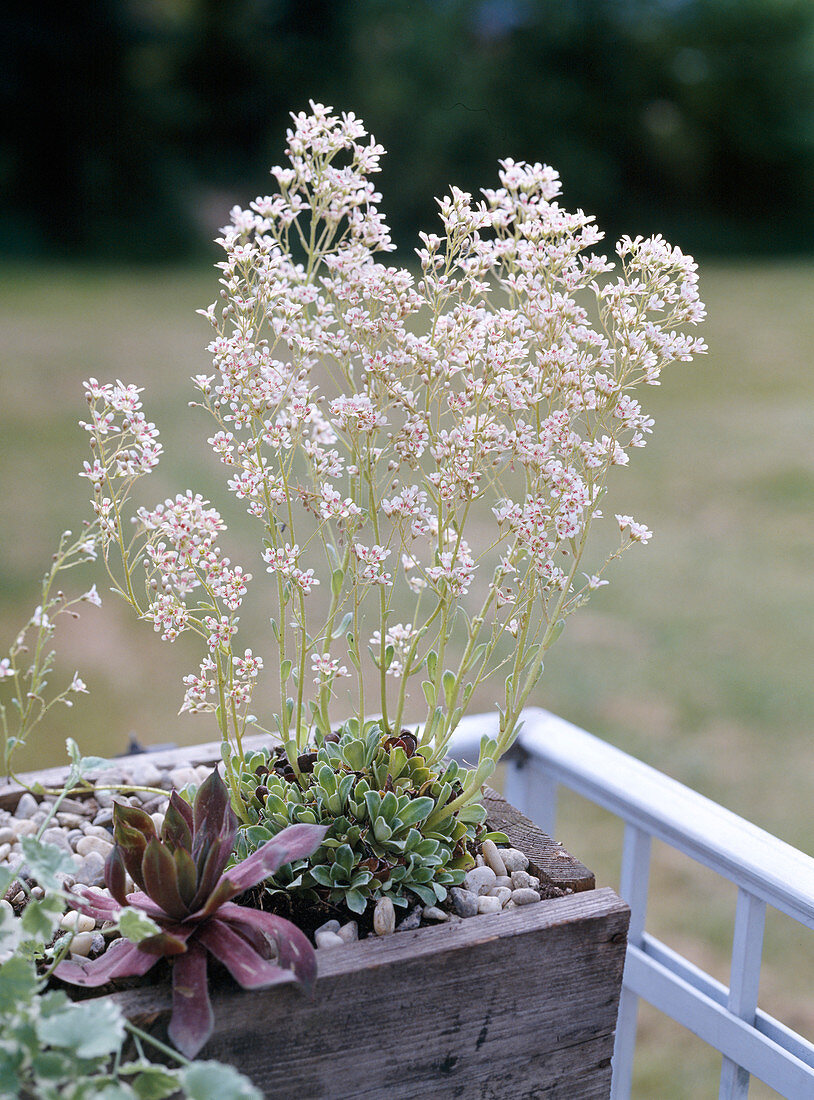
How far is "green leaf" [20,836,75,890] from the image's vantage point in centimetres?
66

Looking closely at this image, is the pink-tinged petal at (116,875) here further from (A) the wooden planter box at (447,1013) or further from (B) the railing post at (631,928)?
(B) the railing post at (631,928)

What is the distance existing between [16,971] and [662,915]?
7.19 feet

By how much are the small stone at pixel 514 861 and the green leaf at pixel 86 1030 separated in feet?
1.50

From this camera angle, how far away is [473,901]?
911 mm

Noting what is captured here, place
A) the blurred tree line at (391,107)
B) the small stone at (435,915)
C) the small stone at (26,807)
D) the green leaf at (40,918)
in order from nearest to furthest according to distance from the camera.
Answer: the green leaf at (40,918) → the small stone at (435,915) → the small stone at (26,807) → the blurred tree line at (391,107)

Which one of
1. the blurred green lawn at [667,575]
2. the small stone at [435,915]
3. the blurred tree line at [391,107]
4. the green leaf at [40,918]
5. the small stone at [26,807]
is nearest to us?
the green leaf at [40,918]

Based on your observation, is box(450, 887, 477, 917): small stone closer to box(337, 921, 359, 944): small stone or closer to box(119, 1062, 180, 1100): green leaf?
box(337, 921, 359, 944): small stone

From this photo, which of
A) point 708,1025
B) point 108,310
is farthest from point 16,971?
point 108,310

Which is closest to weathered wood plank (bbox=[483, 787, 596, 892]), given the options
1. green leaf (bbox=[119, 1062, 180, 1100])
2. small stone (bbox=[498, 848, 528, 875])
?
small stone (bbox=[498, 848, 528, 875])

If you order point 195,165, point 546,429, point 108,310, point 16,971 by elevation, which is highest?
point 195,165

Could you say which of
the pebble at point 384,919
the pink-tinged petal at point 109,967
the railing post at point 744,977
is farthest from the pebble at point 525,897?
the pink-tinged petal at point 109,967

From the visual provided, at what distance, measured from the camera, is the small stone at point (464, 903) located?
35.7 inches

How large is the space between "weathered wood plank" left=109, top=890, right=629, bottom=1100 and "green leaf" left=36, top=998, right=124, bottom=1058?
12cm

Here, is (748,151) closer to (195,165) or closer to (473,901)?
(195,165)
